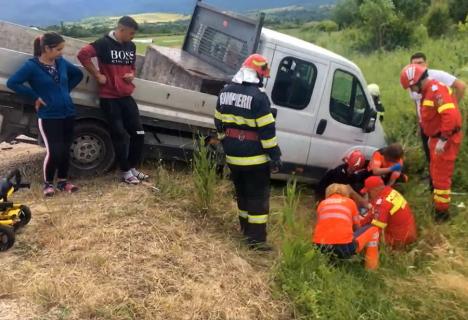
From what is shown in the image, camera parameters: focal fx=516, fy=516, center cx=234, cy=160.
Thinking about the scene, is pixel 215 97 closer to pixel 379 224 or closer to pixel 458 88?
pixel 379 224

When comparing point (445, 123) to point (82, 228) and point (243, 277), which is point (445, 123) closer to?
point (243, 277)

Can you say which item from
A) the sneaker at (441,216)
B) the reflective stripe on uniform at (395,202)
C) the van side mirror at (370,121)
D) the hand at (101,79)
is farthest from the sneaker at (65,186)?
the sneaker at (441,216)

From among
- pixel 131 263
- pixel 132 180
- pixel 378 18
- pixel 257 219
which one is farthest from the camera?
pixel 378 18

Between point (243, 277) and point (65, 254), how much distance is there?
136 centimetres

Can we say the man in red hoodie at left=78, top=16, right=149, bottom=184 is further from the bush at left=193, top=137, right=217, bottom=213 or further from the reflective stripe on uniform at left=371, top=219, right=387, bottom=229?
the reflective stripe on uniform at left=371, top=219, right=387, bottom=229

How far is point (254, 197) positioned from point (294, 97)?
1.82 m

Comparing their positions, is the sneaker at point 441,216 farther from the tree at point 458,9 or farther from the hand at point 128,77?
the tree at point 458,9

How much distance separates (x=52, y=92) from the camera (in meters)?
4.85

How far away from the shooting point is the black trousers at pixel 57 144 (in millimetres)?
4906

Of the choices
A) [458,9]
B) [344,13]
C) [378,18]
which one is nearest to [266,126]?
[378,18]

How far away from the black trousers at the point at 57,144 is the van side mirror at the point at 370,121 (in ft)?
11.5

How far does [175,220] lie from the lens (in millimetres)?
4609

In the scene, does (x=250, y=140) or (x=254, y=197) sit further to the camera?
(x=254, y=197)

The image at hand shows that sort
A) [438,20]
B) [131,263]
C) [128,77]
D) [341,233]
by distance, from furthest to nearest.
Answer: [438,20]
[128,77]
[341,233]
[131,263]
